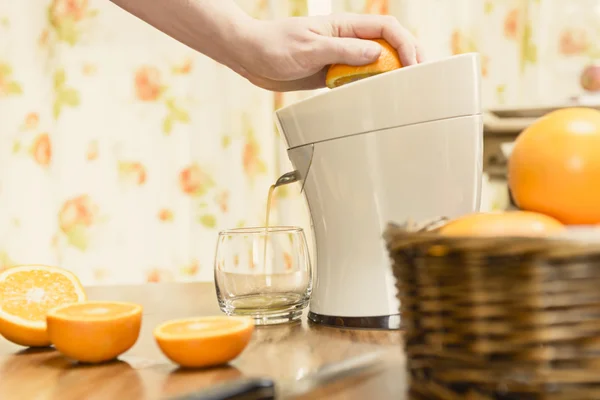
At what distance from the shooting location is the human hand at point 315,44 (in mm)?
775

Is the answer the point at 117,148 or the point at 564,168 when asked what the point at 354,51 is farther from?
the point at 117,148

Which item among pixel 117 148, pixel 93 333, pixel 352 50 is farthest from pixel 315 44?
pixel 117 148

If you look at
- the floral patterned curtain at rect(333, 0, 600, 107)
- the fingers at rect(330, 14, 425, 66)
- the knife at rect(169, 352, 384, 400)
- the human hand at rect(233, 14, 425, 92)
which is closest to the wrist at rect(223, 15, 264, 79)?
the human hand at rect(233, 14, 425, 92)

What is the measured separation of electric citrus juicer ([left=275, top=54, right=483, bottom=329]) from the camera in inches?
26.9

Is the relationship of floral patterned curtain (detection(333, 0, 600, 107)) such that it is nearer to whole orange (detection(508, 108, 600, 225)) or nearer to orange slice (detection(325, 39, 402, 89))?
orange slice (detection(325, 39, 402, 89))

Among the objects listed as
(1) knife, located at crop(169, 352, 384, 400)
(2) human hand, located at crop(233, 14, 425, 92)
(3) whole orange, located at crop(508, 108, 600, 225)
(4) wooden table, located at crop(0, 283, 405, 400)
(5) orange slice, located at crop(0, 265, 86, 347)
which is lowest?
(4) wooden table, located at crop(0, 283, 405, 400)

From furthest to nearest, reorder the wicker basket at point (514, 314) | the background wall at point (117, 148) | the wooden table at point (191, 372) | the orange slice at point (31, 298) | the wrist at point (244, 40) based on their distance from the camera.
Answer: the background wall at point (117, 148)
the wrist at point (244, 40)
the orange slice at point (31, 298)
the wooden table at point (191, 372)
the wicker basket at point (514, 314)

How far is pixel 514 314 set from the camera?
36 centimetres

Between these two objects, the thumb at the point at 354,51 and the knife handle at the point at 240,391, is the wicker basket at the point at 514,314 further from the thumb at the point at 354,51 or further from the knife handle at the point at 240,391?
the thumb at the point at 354,51

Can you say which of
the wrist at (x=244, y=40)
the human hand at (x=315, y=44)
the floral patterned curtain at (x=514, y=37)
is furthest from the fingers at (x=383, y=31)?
the floral patterned curtain at (x=514, y=37)

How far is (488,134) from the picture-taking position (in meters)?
1.41

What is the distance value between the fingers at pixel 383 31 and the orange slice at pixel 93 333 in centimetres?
43

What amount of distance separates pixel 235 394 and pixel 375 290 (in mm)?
343

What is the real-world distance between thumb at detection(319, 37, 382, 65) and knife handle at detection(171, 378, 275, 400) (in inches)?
17.7
